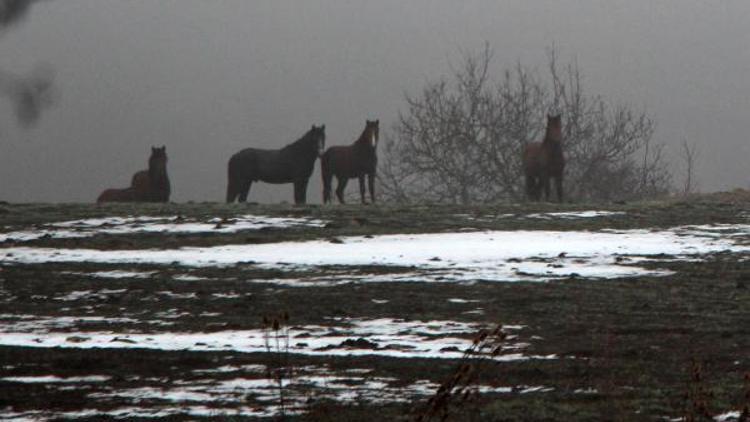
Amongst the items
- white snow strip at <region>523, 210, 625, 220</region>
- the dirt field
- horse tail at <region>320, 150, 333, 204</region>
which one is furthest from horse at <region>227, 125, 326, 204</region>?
white snow strip at <region>523, 210, 625, 220</region>

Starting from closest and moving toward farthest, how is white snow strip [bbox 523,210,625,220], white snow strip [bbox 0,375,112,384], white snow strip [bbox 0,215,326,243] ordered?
white snow strip [bbox 0,375,112,384] < white snow strip [bbox 0,215,326,243] < white snow strip [bbox 523,210,625,220]

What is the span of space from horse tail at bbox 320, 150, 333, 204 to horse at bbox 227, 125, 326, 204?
1.01ft

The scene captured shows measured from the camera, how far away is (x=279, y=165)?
29.6 m

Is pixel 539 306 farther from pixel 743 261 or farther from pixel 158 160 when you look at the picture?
pixel 158 160

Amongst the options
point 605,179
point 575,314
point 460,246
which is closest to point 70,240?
point 460,246

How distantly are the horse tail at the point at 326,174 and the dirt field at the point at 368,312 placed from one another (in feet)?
27.6

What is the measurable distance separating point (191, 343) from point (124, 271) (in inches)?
196

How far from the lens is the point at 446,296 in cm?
1170

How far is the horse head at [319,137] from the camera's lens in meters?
28.4

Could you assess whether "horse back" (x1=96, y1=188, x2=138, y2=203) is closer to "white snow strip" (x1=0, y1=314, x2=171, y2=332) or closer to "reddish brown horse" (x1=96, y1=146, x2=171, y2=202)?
"reddish brown horse" (x1=96, y1=146, x2=171, y2=202)

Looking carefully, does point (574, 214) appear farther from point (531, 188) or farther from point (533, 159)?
point (531, 188)

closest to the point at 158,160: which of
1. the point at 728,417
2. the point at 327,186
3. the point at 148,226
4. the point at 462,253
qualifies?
the point at 327,186

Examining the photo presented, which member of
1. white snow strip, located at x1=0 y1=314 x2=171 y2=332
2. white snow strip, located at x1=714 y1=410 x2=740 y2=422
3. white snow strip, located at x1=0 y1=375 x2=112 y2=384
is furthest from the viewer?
white snow strip, located at x1=0 y1=314 x2=171 y2=332

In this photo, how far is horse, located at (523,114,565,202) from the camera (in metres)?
27.0
